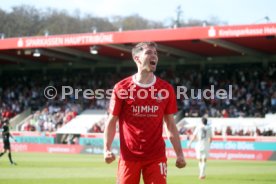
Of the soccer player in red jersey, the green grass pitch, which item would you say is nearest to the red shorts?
the soccer player in red jersey

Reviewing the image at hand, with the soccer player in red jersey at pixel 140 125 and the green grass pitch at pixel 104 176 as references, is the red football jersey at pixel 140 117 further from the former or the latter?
the green grass pitch at pixel 104 176

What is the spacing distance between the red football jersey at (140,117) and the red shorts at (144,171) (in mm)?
66

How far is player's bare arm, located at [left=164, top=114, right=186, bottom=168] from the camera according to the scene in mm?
7684

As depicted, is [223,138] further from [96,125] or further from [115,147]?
[96,125]

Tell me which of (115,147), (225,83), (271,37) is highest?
(271,37)

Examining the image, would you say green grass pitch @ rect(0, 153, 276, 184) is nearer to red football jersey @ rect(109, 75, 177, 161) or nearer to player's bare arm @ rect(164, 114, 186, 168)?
player's bare arm @ rect(164, 114, 186, 168)

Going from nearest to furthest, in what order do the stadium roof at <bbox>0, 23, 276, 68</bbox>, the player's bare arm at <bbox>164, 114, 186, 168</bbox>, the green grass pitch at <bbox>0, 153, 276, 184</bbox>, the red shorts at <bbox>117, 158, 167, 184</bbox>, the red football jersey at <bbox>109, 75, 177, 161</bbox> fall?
1. the red shorts at <bbox>117, 158, 167, 184</bbox>
2. the red football jersey at <bbox>109, 75, 177, 161</bbox>
3. the player's bare arm at <bbox>164, 114, 186, 168</bbox>
4. the green grass pitch at <bbox>0, 153, 276, 184</bbox>
5. the stadium roof at <bbox>0, 23, 276, 68</bbox>

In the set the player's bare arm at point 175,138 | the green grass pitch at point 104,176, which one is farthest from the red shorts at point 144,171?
the green grass pitch at point 104,176

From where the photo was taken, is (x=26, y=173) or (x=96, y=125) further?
(x=96, y=125)

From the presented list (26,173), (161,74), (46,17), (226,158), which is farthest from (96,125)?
(46,17)

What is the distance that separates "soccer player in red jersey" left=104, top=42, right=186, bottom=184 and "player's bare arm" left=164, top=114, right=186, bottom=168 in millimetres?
13

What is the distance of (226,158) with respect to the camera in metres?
30.9

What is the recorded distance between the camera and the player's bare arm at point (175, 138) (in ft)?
25.2

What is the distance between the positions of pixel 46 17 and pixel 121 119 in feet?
265
